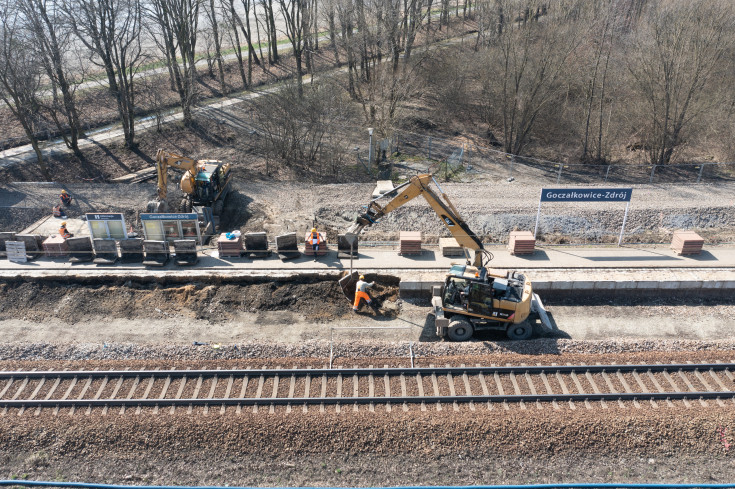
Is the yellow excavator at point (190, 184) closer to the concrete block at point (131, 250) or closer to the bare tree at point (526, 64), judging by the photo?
the concrete block at point (131, 250)

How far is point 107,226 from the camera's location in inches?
812

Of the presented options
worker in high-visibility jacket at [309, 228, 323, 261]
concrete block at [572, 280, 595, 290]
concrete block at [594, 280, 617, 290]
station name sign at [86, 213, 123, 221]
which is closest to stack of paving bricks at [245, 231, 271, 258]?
worker in high-visibility jacket at [309, 228, 323, 261]

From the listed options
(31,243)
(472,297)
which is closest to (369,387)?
(472,297)

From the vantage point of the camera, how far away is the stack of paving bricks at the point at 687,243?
2077cm

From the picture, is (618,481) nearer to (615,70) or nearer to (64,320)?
(64,320)

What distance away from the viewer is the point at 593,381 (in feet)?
47.6

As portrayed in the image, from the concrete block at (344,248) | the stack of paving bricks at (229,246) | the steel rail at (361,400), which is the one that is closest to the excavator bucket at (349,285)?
the concrete block at (344,248)

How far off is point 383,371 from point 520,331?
503cm

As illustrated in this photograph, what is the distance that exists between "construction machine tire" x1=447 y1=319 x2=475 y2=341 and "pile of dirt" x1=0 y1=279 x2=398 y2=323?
2.60 meters

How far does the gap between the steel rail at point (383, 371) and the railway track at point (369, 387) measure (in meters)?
0.03

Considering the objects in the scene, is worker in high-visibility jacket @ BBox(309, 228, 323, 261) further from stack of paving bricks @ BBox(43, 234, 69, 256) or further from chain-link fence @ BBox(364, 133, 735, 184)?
chain-link fence @ BBox(364, 133, 735, 184)

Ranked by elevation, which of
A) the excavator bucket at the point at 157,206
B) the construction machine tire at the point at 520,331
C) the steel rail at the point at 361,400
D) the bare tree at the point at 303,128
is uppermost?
the bare tree at the point at 303,128

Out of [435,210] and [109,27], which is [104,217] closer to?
[435,210]

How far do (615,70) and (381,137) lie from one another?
51.4 ft
